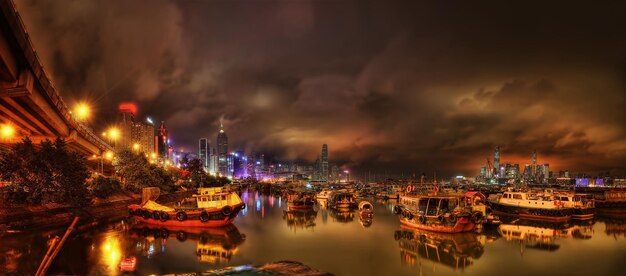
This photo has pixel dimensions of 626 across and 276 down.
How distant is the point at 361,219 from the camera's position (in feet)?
122

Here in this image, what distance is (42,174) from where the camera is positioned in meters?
28.8

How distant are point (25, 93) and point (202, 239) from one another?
1346 cm

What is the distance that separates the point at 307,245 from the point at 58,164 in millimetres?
21381

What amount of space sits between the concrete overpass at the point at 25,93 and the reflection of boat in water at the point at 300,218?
20954 millimetres

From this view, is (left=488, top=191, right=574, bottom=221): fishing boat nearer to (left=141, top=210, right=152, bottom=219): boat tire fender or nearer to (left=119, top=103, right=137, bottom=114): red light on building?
(left=141, top=210, right=152, bottom=219): boat tire fender

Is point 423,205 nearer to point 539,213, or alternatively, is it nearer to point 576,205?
point 539,213

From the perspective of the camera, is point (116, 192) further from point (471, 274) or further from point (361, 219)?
point (471, 274)

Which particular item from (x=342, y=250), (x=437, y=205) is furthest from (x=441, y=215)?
(x=342, y=250)

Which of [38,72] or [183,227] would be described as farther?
[183,227]

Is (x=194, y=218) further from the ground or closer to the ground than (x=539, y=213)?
further from the ground

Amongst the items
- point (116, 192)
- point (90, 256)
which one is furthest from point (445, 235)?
point (116, 192)

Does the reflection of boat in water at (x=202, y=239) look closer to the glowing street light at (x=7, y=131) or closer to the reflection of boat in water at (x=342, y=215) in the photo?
the reflection of boat in water at (x=342, y=215)

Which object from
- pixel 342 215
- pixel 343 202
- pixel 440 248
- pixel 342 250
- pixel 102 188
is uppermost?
pixel 102 188

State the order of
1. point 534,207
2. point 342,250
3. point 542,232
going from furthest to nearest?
point 534,207 → point 542,232 → point 342,250
